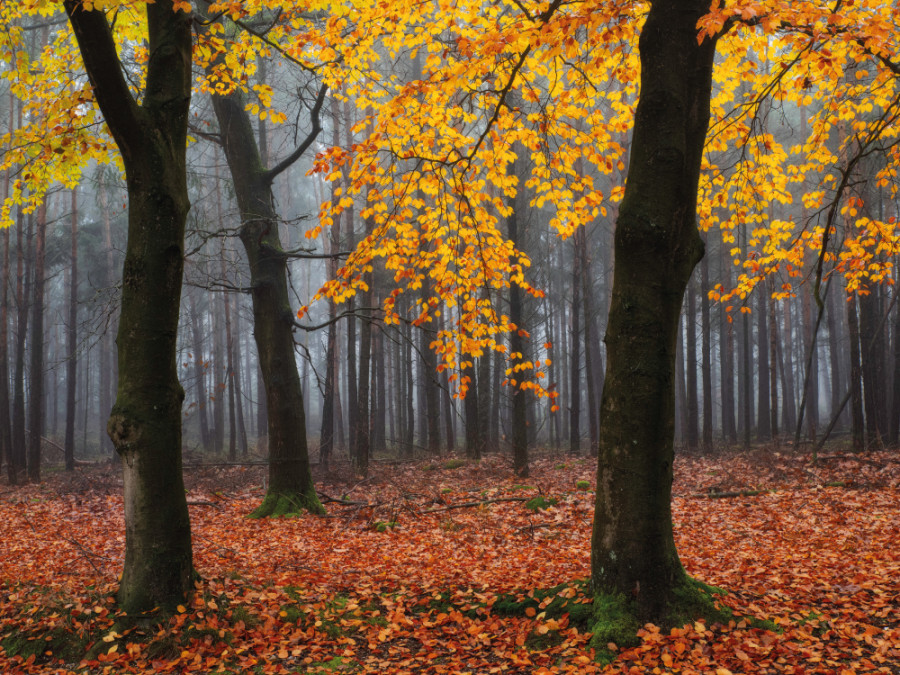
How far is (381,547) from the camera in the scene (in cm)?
701

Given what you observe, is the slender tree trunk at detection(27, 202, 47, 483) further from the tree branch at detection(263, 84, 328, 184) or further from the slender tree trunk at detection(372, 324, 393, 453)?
the slender tree trunk at detection(372, 324, 393, 453)

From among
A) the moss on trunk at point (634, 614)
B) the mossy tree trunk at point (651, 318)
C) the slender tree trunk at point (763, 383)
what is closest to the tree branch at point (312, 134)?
the mossy tree trunk at point (651, 318)

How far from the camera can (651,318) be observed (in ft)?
12.6

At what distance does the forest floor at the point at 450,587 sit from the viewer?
12.2 ft

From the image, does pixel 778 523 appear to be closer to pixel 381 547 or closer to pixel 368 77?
pixel 381 547

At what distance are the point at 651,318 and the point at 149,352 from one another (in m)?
3.60

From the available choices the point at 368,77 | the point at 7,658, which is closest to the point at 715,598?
the point at 7,658

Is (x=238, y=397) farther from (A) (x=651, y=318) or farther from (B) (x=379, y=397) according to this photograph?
(A) (x=651, y=318)

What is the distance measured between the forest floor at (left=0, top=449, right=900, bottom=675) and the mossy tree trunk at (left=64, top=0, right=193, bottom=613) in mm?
390

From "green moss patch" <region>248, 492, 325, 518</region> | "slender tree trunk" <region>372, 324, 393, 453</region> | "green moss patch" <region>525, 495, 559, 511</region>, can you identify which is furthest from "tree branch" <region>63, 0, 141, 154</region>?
"slender tree trunk" <region>372, 324, 393, 453</region>

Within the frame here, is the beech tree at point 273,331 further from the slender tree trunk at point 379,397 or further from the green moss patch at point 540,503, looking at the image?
the slender tree trunk at point 379,397

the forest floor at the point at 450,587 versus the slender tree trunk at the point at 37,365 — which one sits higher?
the slender tree trunk at the point at 37,365

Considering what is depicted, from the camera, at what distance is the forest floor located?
12.2 ft

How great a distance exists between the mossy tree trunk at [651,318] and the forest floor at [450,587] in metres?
→ 0.37
